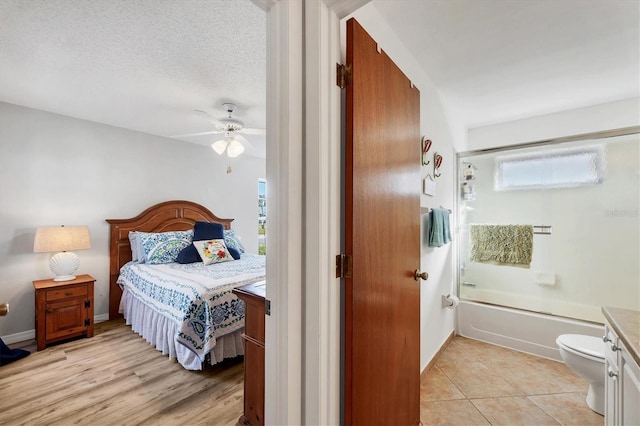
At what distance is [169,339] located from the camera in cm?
237

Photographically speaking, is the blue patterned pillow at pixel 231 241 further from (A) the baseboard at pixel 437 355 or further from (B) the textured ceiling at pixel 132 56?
(A) the baseboard at pixel 437 355

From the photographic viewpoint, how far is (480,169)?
3.21 metres

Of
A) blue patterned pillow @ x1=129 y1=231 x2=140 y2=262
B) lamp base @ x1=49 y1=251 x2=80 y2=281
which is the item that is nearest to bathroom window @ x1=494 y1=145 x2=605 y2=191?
blue patterned pillow @ x1=129 y1=231 x2=140 y2=262

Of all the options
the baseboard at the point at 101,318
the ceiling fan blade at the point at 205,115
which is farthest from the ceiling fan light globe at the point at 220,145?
the baseboard at the point at 101,318

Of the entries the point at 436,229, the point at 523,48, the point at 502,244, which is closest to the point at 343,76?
the point at 436,229

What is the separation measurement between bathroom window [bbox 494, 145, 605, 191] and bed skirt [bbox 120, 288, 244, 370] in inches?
125

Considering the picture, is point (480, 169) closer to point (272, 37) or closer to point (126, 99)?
point (272, 37)

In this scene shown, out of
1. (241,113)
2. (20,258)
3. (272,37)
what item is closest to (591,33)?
(272,37)

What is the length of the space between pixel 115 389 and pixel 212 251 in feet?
5.21

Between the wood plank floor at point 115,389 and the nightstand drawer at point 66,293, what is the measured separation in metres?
0.47

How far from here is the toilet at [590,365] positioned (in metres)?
1.75

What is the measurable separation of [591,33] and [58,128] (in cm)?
479

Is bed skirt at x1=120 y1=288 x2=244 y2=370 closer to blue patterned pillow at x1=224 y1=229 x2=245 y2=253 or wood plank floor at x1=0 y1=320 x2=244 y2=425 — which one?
wood plank floor at x1=0 y1=320 x2=244 y2=425

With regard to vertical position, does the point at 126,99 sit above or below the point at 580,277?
above
